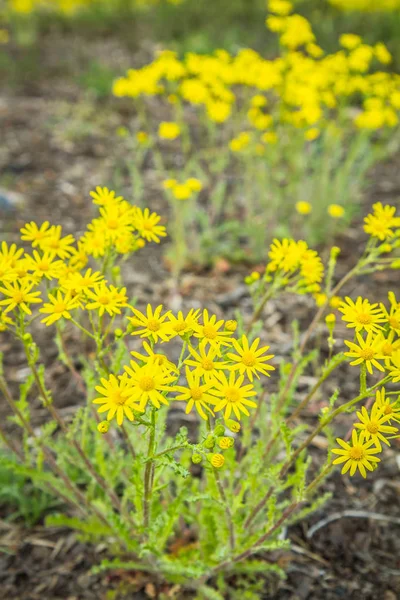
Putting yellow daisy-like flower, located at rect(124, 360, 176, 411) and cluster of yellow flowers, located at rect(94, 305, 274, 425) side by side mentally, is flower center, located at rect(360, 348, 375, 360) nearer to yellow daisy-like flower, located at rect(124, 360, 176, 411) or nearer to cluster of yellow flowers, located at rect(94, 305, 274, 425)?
cluster of yellow flowers, located at rect(94, 305, 274, 425)

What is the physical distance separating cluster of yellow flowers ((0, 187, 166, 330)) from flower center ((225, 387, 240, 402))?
0.38 metres

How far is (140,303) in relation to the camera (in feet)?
12.1

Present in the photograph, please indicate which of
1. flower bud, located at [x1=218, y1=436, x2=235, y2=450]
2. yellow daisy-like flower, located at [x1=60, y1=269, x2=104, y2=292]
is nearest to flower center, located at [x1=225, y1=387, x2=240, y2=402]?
flower bud, located at [x1=218, y1=436, x2=235, y2=450]

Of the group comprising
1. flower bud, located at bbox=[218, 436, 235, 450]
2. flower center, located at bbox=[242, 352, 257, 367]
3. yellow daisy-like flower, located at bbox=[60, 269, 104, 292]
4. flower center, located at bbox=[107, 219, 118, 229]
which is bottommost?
flower bud, located at bbox=[218, 436, 235, 450]

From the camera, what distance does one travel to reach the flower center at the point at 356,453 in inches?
56.9

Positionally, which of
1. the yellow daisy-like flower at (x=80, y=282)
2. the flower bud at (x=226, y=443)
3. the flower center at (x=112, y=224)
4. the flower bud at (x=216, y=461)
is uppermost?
the flower center at (x=112, y=224)

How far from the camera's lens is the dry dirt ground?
2262 mm

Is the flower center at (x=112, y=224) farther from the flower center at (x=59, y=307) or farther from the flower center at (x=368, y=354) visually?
the flower center at (x=368, y=354)

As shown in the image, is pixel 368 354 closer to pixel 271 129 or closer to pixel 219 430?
pixel 219 430

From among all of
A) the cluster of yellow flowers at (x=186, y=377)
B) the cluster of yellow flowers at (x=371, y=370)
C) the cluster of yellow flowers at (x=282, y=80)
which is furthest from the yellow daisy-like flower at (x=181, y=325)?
the cluster of yellow flowers at (x=282, y=80)

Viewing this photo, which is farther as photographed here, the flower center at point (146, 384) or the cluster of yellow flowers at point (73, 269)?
the cluster of yellow flowers at point (73, 269)

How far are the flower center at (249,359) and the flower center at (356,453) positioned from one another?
336 mm

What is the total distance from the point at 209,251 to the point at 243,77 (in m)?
1.19

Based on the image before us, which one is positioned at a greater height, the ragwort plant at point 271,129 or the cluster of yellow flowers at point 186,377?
the ragwort plant at point 271,129
